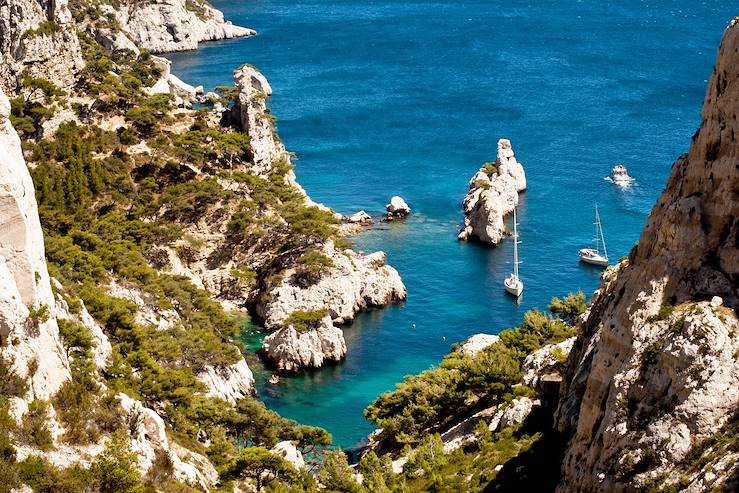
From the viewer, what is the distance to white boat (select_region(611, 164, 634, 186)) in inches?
5064

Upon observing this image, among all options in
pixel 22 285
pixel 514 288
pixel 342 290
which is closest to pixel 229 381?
pixel 342 290

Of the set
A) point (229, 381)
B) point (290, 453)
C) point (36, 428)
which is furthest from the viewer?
point (229, 381)

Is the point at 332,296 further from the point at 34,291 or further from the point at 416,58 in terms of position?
the point at 416,58

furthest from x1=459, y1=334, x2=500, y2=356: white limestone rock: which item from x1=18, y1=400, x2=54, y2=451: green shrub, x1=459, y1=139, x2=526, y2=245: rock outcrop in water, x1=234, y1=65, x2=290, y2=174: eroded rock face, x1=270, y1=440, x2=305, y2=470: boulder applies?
x1=234, y1=65, x2=290, y2=174: eroded rock face

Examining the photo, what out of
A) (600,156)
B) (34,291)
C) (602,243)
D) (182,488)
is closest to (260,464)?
(182,488)

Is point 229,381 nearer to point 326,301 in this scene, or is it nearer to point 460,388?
point 326,301

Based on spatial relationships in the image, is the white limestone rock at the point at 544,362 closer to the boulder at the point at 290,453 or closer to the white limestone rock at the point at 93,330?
the boulder at the point at 290,453

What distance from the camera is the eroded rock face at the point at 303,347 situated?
82062 millimetres

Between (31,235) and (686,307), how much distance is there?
27.1 meters

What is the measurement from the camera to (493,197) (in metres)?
115

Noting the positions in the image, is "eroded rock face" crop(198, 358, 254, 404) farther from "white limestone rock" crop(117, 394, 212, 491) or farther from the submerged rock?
the submerged rock

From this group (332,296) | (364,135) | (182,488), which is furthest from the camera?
(364,135)

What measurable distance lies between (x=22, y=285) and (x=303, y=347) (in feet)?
143

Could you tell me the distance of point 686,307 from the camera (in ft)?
119
